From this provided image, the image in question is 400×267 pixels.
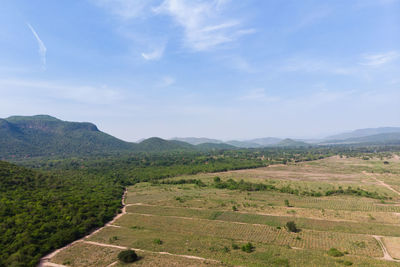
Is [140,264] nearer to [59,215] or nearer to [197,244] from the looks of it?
[197,244]

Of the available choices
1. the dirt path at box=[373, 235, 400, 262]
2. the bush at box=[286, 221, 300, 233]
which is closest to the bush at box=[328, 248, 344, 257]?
the dirt path at box=[373, 235, 400, 262]

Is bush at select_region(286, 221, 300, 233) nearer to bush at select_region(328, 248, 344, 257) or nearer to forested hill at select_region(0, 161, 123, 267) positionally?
bush at select_region(328, 248, 344, 257)

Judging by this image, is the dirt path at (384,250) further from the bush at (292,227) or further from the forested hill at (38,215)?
the forested hill at (38,215)

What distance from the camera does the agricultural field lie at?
1344 inches

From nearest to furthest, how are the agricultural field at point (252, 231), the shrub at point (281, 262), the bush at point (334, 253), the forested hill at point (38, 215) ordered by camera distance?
1. the shrub at point (281, 262)
2. the bush at point (334, 253)
3. the agricultural field at point (252, 231)
4. the forested hill at point (38, 215)

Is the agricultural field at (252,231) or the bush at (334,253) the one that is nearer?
the bush at (334,253)

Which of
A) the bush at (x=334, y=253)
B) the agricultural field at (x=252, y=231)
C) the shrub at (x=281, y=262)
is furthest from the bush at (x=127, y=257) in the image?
the bush at (x=334, y=253)

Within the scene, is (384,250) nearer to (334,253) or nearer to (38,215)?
(334,253)

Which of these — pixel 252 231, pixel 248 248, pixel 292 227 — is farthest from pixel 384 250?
pixel 248 248

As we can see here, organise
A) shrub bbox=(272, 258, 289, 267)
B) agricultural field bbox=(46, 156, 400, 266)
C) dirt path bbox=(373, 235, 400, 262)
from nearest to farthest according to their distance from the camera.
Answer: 1. shrub bbox=(272, 258, 289, 267)
2. dirt path bbox=(373, 235, 400, 262)
3. agricultural field bbox=(46, 156, 400, 266)

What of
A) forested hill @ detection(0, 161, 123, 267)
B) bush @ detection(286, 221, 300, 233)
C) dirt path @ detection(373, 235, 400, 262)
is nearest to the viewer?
dirt path @ detection(373, 235, 400, 262)

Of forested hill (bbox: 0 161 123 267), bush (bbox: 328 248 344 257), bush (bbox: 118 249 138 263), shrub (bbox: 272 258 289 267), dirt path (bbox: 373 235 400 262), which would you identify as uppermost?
forested hill (bbox: 0 161 123 267)

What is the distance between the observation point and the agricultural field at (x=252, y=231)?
34.1m

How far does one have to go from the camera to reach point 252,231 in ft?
149
